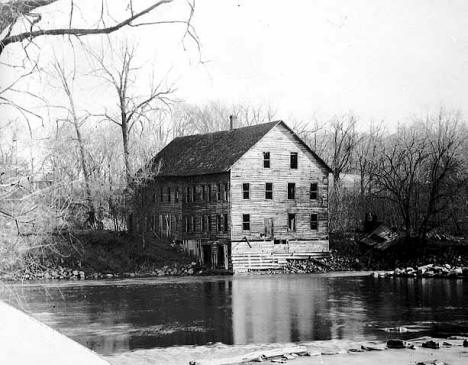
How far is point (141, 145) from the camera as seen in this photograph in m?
46.3

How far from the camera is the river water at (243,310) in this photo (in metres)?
15.9

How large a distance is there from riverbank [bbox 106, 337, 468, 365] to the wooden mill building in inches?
908

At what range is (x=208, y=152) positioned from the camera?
137 ft

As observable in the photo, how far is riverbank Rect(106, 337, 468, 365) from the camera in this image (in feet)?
39.8

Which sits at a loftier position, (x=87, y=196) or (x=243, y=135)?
(x=243, y=135)

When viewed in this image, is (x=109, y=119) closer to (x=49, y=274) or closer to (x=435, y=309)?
(x=49, y=274)

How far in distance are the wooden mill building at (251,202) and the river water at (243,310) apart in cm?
563

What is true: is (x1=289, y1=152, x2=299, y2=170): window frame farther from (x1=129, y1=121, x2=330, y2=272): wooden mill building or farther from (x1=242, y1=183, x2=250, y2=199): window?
(x1=242, y1=183, x2=250, y2=199): window

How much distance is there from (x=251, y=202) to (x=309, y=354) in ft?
84.2

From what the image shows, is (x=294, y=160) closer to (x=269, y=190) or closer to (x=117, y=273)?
(x=269, y=190)

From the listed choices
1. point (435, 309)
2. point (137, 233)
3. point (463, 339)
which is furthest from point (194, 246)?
point (463, 339)

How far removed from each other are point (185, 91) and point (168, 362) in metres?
28.0

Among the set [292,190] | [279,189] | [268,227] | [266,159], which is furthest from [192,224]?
[292,190]

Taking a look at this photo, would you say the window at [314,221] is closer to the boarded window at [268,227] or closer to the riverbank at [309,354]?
the boarded window at [268,227]
